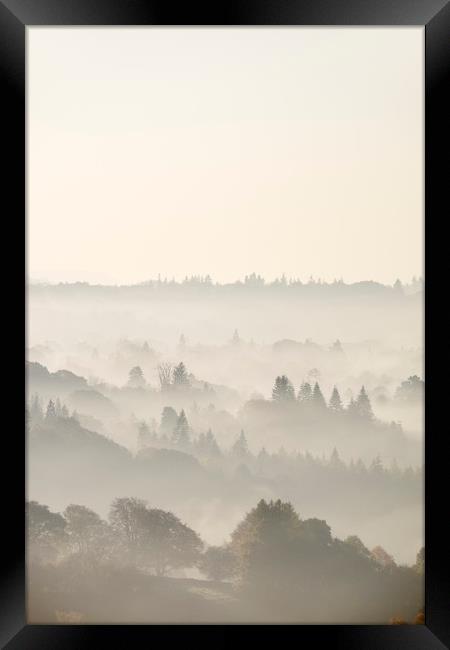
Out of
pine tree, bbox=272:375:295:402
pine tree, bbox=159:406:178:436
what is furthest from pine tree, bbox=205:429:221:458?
pine tree, bbox=272:375:295:402

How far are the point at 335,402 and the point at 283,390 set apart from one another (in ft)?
0.54

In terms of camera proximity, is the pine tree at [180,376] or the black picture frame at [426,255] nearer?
the black picture frame at [426,255]

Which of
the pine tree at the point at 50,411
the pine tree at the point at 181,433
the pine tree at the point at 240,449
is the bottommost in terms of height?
the pine tree at the point at 240,449

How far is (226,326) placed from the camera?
1875 millimetres

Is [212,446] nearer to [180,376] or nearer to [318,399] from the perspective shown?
[180,376]

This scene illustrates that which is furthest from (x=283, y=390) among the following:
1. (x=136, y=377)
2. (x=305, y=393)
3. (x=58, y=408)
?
(x=58, y=408)

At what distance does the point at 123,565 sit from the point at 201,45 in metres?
1.62

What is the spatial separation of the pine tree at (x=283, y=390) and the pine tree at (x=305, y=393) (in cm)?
2

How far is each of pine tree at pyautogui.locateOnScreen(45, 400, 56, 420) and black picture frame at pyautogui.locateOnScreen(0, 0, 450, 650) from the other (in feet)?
0.35

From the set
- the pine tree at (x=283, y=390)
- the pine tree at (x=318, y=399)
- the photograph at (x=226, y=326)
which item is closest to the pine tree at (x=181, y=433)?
the photograph at (x=226, y=326)

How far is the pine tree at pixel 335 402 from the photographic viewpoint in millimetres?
1853

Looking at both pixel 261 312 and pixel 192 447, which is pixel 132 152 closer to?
pixel 261 312

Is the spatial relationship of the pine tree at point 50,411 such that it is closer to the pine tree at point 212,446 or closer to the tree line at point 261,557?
the tree line at point 261,557

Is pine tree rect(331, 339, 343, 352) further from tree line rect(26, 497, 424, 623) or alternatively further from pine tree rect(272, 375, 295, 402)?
tree line rect(26, 497, 424, 623)
